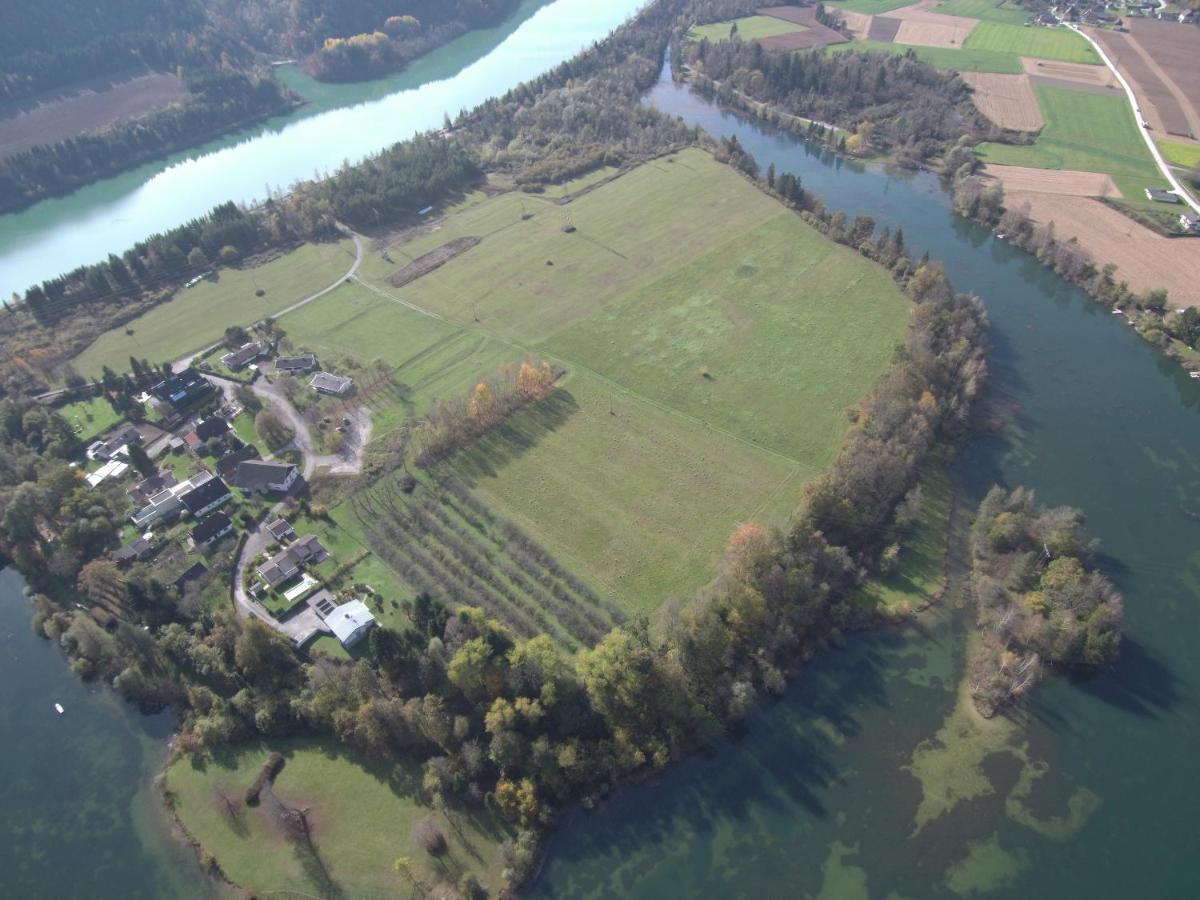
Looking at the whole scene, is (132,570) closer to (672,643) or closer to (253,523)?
(253,523)

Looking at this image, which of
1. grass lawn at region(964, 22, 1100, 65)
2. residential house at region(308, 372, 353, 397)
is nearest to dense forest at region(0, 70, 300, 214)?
residential house at region(308, 372, 353, 397)

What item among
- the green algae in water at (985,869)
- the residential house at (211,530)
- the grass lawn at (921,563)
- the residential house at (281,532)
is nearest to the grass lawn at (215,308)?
the residential house at (211,530)

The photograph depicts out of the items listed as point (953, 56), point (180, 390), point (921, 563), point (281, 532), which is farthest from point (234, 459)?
point (953, 56)

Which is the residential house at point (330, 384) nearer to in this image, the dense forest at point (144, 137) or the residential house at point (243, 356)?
the residential house at point (243, 356)

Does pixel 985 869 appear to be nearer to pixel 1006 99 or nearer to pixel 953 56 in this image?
pixel 1006 99

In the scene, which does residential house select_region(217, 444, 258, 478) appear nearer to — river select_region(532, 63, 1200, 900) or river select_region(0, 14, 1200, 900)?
river select_region(0, 14, 1200, 900)

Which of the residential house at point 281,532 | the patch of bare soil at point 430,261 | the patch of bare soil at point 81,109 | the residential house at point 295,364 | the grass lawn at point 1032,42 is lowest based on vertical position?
the residential house at point 281,532
